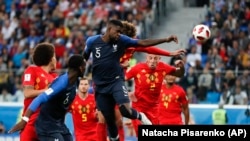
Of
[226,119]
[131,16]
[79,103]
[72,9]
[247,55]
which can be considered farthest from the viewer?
[72,9]

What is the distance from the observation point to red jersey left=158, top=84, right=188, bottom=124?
18766 mm

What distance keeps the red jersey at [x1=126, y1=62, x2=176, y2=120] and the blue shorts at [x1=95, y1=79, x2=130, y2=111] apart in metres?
2.19

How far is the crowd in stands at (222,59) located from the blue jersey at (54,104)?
10805mm

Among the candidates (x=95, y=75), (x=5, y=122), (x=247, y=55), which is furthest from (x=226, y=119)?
(x=95, y=75)

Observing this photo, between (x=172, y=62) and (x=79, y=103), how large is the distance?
27.2ft

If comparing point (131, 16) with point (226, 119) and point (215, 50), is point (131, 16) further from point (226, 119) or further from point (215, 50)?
point (226, 119)

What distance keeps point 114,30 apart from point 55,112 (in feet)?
6.14

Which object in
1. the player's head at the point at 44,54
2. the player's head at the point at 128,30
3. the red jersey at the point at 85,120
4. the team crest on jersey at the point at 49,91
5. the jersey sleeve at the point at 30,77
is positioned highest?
the player's head at the point at 128,30

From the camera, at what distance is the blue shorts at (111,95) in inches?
571

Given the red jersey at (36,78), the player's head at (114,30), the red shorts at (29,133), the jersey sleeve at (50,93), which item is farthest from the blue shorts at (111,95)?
the jersey sleeve at (50,93)

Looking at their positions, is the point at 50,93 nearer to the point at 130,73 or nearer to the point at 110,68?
the point at 110,68

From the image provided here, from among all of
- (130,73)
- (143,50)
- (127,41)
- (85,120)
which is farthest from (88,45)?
(85,120)

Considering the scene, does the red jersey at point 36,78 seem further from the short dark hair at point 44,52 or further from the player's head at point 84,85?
the player's head at point 84,85

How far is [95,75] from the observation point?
14750 millimetres
